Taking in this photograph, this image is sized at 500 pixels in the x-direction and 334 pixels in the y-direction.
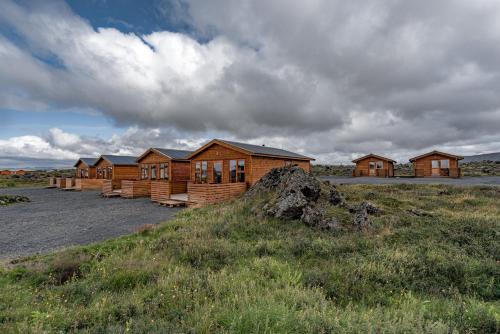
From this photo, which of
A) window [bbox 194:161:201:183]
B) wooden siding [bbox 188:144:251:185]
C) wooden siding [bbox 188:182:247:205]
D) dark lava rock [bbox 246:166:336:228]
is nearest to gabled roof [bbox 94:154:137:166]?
window [bbox 194:161:201:183]

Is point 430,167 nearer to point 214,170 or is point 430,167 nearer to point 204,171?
point 214,170

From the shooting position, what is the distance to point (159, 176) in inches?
990

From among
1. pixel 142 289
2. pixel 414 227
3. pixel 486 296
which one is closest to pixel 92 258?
pixel 142 289

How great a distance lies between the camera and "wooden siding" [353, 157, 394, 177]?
37.8 metres

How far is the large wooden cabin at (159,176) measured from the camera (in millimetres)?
19469

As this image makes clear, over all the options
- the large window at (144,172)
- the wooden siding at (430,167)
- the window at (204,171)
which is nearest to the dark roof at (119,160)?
the large window at (144,172)

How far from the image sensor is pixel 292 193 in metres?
10.4

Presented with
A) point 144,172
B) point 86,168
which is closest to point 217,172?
point 144,172

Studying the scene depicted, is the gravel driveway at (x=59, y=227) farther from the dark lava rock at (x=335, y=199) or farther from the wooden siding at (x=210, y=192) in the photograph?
the dark lava rock at (x=335, y=199)

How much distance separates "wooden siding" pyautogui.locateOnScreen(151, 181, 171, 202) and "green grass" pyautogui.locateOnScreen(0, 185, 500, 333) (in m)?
10.1

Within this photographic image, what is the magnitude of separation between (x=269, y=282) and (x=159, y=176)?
75.6ft

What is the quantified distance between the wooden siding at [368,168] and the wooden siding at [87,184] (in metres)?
41.1

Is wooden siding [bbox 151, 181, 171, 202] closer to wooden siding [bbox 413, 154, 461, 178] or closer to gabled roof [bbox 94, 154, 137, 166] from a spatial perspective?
gabled roof [bbox 94, 154, 137, 166]

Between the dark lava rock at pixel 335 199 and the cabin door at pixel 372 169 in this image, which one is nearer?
the dark lava rock at pixel 335 199
